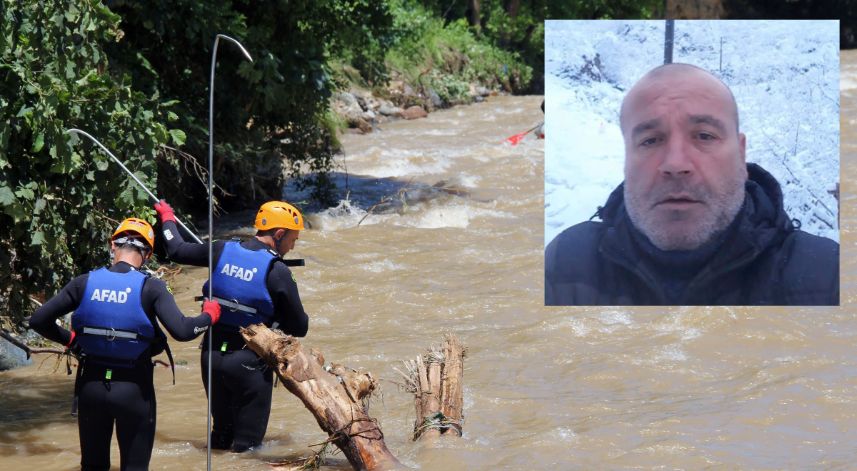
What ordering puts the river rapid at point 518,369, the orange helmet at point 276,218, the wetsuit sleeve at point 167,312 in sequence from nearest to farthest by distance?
the wetsuit sleeve at point 167,312 → the orange helmet at point 276,218 → the river rapid at point 518,369

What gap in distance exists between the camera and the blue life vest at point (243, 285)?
630 cm

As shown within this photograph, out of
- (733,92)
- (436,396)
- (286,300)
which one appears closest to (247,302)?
(286,300)

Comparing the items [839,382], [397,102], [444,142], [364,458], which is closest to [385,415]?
[364,458]

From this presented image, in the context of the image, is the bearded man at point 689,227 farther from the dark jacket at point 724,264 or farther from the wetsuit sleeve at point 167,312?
the wetsuit sleeve at point 167,312

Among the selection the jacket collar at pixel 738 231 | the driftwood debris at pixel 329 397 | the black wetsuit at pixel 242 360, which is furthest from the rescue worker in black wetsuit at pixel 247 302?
the jacket collar at pixel 738 231

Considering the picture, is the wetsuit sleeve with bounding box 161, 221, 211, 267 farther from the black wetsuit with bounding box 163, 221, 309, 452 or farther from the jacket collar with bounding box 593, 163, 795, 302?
the jacket collar with bounding box 593, 163, 795, 302

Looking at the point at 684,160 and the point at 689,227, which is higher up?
the point at 684,160

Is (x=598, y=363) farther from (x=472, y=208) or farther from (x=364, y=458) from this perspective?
(x=472, y=208)

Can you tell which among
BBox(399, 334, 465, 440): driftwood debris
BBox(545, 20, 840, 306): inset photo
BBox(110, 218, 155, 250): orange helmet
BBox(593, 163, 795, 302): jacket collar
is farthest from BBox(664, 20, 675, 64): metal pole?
BBox(399, 334, 465, 440): driftwood debris

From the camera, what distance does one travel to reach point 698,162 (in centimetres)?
432

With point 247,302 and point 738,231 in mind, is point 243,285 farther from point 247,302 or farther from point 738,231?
point 738,231

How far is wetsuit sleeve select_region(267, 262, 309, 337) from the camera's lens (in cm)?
632

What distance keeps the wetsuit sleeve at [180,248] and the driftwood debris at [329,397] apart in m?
0.42

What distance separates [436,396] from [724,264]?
2854mm
